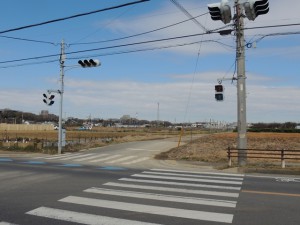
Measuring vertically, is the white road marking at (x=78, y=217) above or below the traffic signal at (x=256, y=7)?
below

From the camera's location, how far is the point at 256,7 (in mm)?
15820

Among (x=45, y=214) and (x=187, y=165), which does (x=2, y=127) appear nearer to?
(x=187, y=165)

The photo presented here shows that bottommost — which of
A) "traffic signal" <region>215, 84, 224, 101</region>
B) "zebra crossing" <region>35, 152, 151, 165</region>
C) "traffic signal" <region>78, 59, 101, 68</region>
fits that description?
"zebra crossing" <region>35, 152, 151, 165</region>

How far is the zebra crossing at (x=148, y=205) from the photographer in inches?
313

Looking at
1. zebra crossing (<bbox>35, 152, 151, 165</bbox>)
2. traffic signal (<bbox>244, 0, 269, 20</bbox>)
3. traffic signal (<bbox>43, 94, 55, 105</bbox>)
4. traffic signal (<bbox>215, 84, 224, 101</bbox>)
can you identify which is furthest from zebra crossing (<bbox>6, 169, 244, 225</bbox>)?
traffic signal (<bbox>43, 94, 55, 105</bbox>)

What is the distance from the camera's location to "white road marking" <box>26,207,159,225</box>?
763 cm

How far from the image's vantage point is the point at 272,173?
17.7 m

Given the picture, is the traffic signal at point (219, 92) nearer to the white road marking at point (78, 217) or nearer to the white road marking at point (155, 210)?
the white road marking at point (155, 210)

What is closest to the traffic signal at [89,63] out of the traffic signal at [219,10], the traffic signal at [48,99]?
the traffic signal at [48,99]

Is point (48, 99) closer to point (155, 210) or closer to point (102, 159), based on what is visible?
point (102, 159)

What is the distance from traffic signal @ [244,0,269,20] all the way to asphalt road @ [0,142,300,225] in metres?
6.51

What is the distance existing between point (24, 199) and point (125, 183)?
395 cm

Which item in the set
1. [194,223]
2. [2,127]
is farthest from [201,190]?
[2,127]

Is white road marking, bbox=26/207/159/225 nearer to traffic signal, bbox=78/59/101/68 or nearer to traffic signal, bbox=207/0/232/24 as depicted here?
traffic signal, bbox=207/0/232/24
